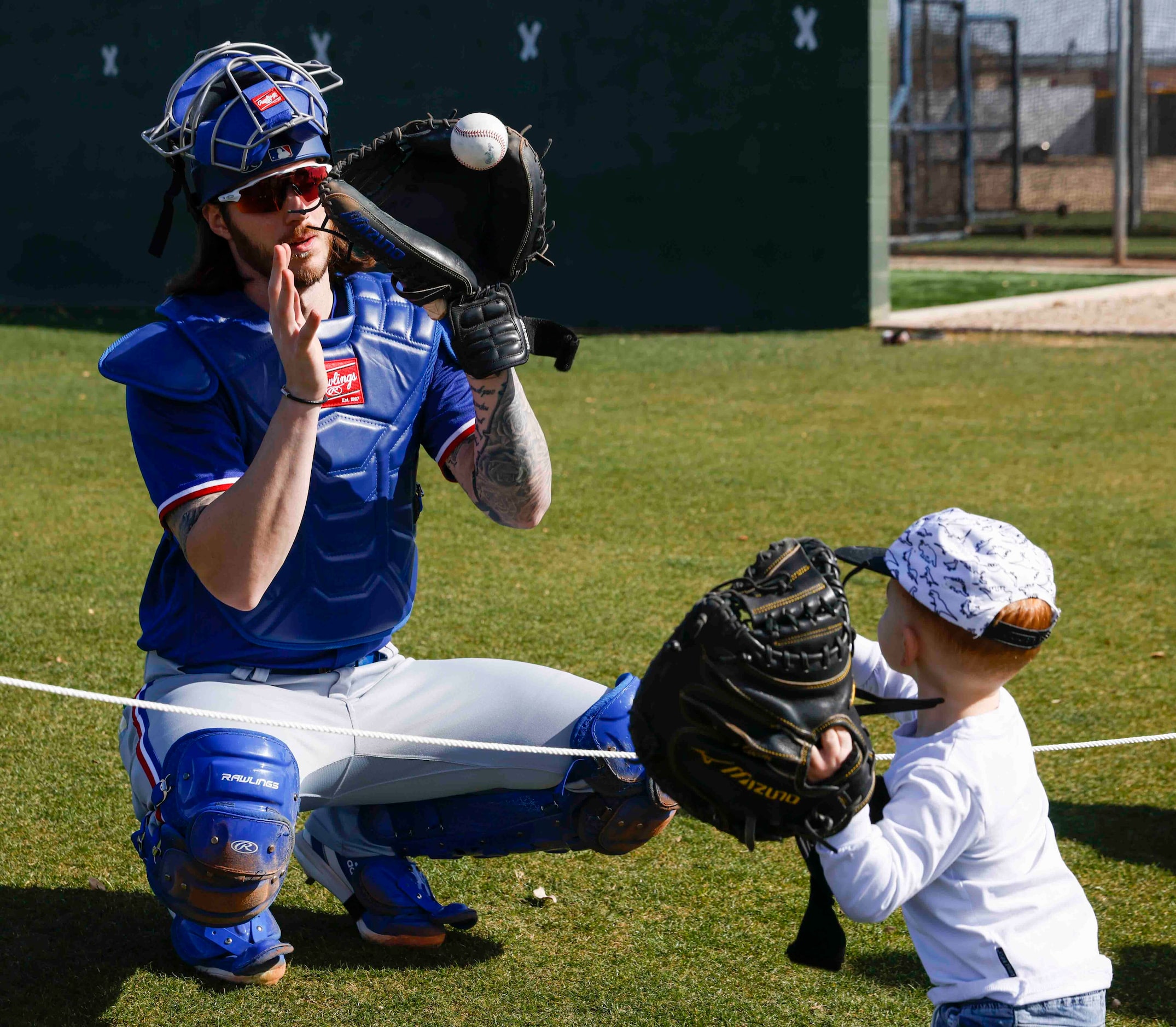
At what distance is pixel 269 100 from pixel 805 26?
39.5 ft

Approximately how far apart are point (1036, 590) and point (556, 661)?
2728 millimetres

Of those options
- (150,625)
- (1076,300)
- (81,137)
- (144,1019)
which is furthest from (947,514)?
(81,137)

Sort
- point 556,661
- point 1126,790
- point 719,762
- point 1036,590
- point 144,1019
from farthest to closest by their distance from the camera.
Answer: point 556,661
point 1126,790
point 144,1019
point 1036,590
point 719,762

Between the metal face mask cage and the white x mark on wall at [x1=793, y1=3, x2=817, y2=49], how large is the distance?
11.7m

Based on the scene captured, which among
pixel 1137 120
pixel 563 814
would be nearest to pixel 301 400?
pixel 563 814

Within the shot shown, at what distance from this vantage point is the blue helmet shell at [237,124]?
2824mm

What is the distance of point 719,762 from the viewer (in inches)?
81.0

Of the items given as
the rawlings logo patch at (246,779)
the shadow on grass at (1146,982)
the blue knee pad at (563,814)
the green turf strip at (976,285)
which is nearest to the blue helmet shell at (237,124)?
the rawlings logo patch at (246,779)

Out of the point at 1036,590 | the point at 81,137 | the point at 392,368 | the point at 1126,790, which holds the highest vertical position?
the point at 81,137

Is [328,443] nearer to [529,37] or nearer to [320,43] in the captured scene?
[529,37]

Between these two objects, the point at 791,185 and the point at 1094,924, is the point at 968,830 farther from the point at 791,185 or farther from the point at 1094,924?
the point at 791,185

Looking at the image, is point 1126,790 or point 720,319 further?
point 720,319

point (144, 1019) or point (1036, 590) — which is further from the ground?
point (1036, 590)

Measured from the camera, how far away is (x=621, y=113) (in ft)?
48.8
